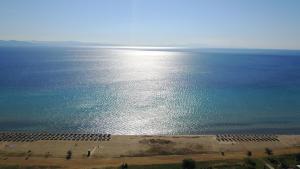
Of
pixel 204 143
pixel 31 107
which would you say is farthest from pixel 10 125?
pixel 204 143

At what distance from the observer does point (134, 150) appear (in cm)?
6588

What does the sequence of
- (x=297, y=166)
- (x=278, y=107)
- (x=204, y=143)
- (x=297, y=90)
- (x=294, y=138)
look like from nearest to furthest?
1. (x=297, y=166)
2. (x=204, y=143)
3. (x=294, y=138)
4. (x=278, y=107)
5. (x=297, y=90)

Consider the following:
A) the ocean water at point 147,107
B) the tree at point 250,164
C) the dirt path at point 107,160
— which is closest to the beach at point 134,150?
the dirt path at point 107,160

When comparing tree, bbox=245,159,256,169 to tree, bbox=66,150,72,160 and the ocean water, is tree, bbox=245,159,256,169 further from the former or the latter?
tree, bbox=66,150,72,160

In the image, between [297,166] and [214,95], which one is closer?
[297,166]

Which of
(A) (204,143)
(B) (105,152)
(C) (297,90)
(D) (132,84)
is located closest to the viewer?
(B) (105,152)

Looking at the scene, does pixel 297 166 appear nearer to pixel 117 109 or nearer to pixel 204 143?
A: pixel 204 143

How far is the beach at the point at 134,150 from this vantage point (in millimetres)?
59688

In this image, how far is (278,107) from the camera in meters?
104

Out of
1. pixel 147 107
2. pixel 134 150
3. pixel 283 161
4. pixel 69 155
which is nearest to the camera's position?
pixel 283 161

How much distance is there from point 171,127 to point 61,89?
62.7 m

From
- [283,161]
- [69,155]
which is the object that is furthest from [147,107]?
[283,161]

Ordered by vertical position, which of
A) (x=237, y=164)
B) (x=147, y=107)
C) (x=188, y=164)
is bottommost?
(x=237, y=164)

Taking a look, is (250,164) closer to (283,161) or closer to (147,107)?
(283,161)
